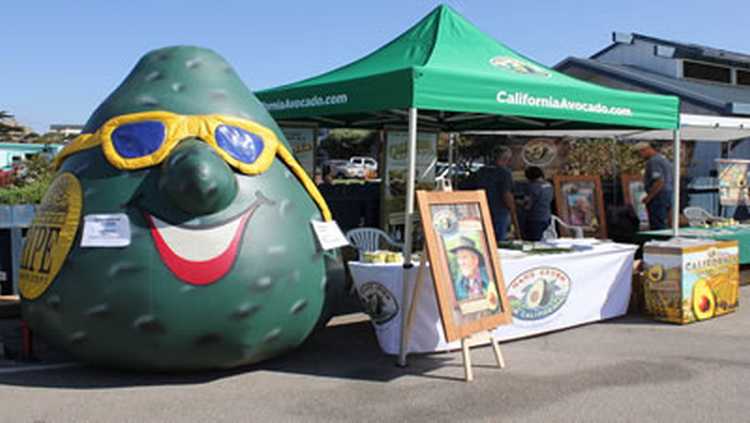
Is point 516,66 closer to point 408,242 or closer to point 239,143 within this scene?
point 408,242

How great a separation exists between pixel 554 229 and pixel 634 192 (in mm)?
2968

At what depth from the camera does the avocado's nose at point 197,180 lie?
4738 millimetres

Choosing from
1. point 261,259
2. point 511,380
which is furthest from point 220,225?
point 511,380

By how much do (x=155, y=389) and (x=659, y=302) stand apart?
5.00 meters

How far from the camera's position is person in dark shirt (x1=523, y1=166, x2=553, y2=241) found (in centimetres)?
949

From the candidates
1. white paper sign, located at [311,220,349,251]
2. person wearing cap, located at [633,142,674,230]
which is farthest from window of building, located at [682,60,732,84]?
white paper sign, located at [311,220,349,251]

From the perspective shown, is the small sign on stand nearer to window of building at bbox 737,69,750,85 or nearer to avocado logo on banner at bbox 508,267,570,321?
avocado logo on banner at bbox 508,267,570,321

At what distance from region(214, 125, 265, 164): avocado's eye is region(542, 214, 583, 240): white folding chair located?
214 inches

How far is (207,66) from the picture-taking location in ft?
18.6

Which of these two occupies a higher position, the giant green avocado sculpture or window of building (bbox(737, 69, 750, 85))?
window of building (bbox(737, 69, 750, 85))

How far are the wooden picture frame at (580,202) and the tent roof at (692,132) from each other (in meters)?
0.82

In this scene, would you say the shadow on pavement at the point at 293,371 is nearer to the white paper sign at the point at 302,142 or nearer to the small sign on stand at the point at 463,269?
the small sign on stand at the point at 463,269

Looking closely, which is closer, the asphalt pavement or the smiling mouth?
the asphalt pavement

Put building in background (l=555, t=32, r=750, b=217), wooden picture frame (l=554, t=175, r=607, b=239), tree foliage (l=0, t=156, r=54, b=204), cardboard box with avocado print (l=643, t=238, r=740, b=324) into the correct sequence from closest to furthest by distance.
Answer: cardboard box with avocado print (l=643, t=238, r=740, b=324)
wooden picture frame (l=554, t=175, r=607, b=239)
tree foliage (l=0, t=156, r=54, b=204)
building in background (l=555, t=32, r=750, b=217)
